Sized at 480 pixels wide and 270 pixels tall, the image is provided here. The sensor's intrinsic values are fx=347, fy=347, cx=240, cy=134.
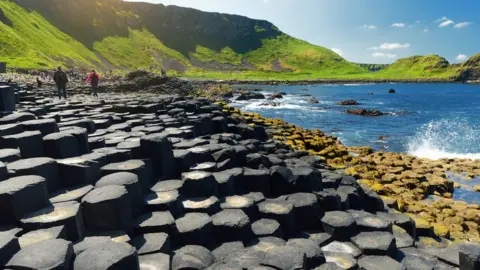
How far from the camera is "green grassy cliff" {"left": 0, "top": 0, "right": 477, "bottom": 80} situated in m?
122

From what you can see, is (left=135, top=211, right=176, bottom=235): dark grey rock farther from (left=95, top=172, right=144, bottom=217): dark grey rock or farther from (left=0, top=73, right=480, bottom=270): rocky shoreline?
(left=95, top=172, right=144, bottom=217): dark grey rock

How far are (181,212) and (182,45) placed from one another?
167 metres

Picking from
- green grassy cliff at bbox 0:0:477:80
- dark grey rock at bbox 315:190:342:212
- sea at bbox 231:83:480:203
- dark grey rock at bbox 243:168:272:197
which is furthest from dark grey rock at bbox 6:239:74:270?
green grassy cliff at bbox 0:0:477:80

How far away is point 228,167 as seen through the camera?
24.5 feet

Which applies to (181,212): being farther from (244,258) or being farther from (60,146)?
(60,146)

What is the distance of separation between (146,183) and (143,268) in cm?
211

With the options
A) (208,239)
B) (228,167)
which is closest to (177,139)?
(228,167)

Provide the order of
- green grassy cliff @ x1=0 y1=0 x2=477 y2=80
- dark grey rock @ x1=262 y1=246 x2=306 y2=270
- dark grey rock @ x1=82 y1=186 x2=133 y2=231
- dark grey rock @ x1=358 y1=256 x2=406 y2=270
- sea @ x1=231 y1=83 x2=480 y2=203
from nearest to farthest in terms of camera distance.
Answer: dark grey rock @ x1=262 y1=246 x2=306 y2=270
dark grey rock @ x1=82 y1=186 x2=133 y2=231
dark grey rock @ x1=358 y1=256 x2=406 y2=270
sea @ x1=231 y1=83 x2=480 y2=203
green grassy cliff @ x1=0 y1=0 x2=477 y2=80

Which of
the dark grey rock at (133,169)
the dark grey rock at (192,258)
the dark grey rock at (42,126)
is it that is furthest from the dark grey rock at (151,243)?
the dark grey rock at (42,126)

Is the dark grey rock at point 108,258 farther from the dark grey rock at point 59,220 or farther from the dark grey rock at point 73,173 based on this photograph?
the dark grey rock at point 73,173

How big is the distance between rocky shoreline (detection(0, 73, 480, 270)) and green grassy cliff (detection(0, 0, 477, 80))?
94414 mm

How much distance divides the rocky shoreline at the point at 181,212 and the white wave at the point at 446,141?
12.1 metres

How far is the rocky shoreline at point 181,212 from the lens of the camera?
4.25m

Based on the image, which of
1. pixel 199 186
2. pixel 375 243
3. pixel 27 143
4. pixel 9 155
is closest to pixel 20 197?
pixel 9 155
